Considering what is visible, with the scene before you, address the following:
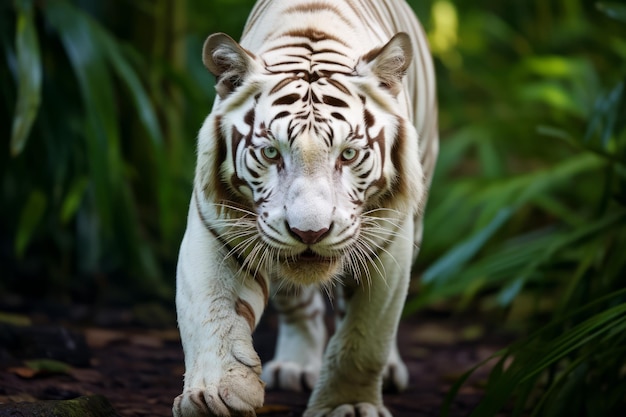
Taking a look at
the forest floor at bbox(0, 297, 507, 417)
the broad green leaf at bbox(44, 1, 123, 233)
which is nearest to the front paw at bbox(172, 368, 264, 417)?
the forest floor at bbox(0, 297, 507, 417)

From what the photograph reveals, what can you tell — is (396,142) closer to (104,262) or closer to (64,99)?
(64,99)

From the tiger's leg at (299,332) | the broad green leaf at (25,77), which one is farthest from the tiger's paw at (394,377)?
the broad green leaf at (25,77)

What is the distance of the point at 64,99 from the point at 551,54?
3.88 meters

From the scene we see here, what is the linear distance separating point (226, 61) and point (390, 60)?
38cm

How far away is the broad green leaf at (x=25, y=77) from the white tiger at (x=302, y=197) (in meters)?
0.93

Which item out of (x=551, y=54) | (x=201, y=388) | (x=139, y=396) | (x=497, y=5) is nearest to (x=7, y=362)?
(x=139, y=396)

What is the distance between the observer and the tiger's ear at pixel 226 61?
209 centimetres

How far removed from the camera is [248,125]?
2.10m

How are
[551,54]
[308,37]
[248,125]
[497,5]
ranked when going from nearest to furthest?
[248,125] → [308,37] → [551,54] → [497,5]

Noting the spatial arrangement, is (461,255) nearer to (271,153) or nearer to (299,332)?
(299,332)

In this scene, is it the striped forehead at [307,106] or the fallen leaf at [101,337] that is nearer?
the striped forehead at [307,106]

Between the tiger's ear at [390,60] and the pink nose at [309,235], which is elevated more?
the tiger's ear at [390,60]

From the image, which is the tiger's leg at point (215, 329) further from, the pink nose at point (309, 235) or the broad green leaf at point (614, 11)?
the broad green leaf at point (614, 11)

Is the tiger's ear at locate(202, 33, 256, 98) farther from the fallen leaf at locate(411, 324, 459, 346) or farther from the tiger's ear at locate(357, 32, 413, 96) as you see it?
the fallen leaf at locate(411, 324, 459, 346)
